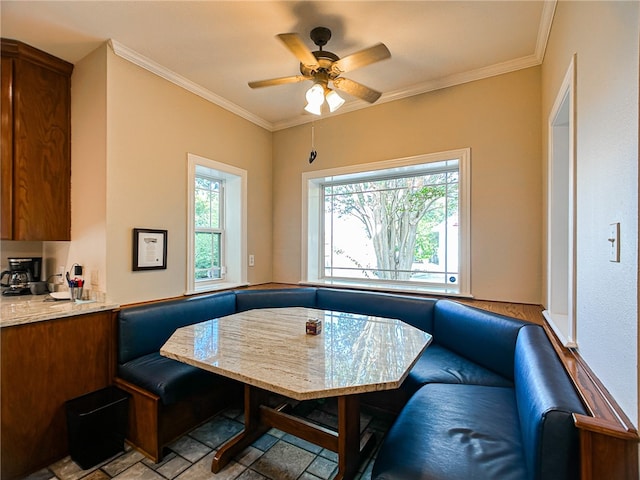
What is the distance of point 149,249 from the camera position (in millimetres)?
2441

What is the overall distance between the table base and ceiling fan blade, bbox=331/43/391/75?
200 cm

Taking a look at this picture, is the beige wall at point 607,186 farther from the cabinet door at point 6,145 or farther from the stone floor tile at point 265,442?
the cabinet door at point 6,145

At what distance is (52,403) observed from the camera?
1.82 m

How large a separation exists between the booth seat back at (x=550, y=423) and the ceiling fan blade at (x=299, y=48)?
2.04m

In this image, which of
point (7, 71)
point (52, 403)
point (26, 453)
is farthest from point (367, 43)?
point (26, 453)

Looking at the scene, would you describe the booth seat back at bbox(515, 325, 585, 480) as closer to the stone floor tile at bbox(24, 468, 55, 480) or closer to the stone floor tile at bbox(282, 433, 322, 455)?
the stone floor tile at bbox(282, 433, 322, 455)

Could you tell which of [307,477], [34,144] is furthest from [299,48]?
[307,477]

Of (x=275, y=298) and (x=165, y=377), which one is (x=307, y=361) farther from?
(x=275, y=298)

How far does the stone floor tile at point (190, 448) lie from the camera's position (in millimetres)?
1841

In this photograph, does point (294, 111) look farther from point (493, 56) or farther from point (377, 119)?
point (493, 56)

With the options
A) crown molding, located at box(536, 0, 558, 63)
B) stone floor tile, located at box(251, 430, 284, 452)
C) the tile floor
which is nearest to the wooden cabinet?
the tile floor

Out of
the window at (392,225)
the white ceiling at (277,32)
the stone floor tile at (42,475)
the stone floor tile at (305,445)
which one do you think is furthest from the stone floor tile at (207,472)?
the white ceiling at (277,32)

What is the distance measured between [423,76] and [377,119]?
58 centimetres

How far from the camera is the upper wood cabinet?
7.06 ft
